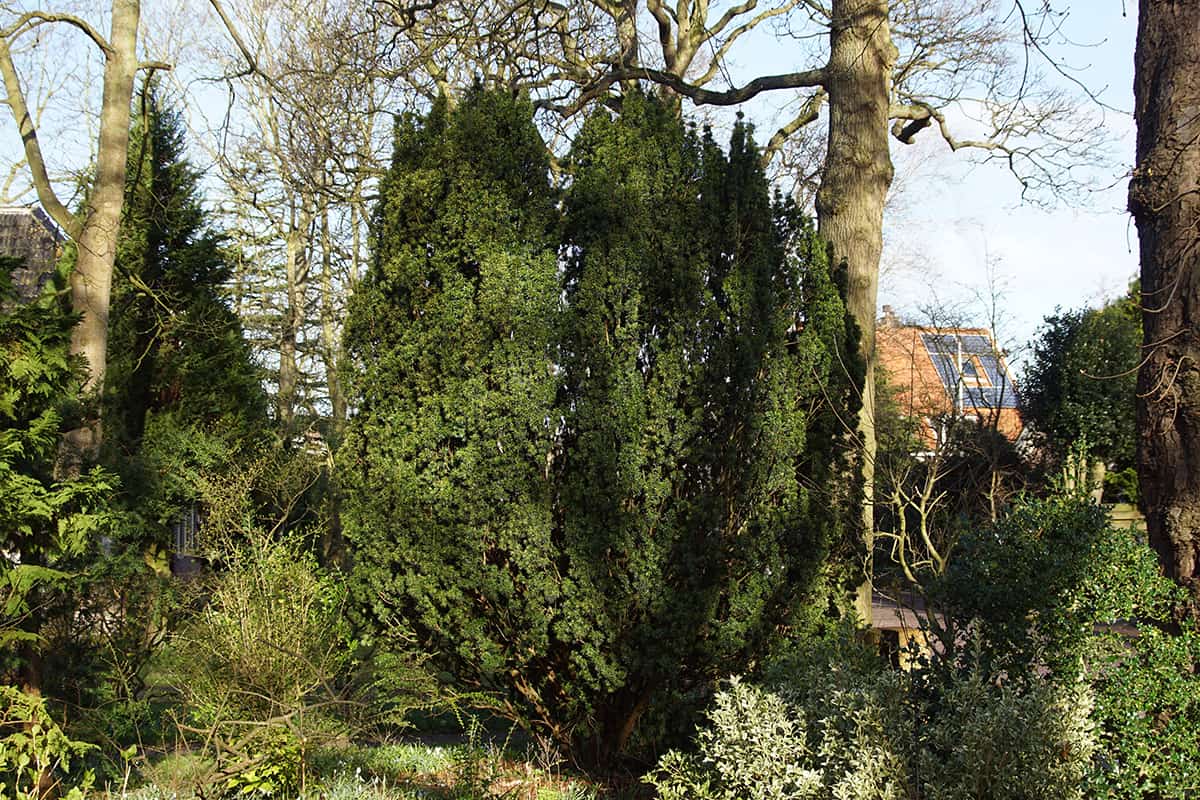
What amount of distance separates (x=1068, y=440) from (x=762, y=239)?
449 inches

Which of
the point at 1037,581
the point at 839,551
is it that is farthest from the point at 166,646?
the point at 1037,581

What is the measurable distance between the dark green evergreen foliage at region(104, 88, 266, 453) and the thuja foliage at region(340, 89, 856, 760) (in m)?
6.73

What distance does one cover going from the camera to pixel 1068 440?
15.4 m

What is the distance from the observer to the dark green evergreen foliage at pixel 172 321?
11.9 metres

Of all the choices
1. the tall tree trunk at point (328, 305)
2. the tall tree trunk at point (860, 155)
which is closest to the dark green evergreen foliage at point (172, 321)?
the tall tree trunk at point (328, 305)

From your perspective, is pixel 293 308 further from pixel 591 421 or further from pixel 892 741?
pixel 892 741

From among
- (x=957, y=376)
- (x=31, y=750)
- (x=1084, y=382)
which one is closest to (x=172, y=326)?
(x=31, y=750)

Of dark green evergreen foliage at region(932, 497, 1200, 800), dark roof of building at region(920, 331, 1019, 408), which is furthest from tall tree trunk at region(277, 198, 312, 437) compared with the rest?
dark green evergreen foliage at region(932, 497, 1200, 800)

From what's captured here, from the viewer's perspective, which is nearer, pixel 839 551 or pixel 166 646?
pixel 839 551

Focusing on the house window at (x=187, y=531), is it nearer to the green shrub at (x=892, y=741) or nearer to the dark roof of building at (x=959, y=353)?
the green shrub at (x=892, y=741)

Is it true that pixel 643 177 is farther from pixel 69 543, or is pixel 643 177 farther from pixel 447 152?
pixel 69 543

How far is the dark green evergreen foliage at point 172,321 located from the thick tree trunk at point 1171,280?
10.0m

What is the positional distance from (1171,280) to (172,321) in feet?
34.5

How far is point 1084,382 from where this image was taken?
15719 millimetres
